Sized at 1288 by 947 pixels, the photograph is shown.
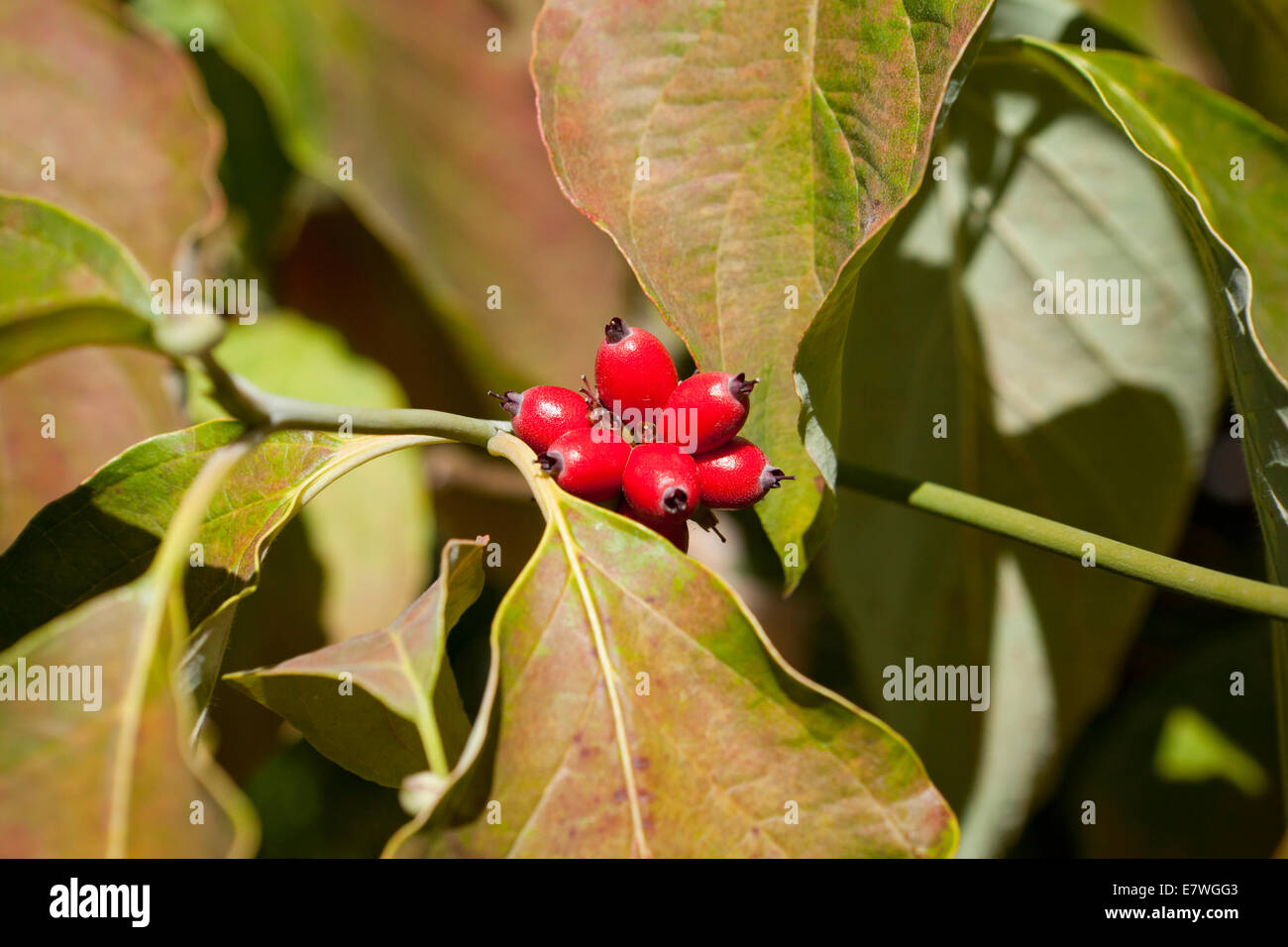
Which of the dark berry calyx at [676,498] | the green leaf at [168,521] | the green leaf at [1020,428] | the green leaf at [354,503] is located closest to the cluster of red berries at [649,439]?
the dark berry calyx at [676,498]

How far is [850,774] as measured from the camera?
1.87 feet

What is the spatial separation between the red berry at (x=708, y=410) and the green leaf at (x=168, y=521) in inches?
6.9

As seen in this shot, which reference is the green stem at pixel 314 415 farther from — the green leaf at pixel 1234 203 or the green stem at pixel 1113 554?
the green leaf at pixel 1234 203

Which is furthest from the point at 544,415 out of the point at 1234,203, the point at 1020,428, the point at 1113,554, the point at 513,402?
the point at 1020,428

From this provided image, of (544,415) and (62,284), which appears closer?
(62,284)

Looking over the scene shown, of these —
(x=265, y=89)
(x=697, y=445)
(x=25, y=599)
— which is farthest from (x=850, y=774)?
(x=265, y=89)

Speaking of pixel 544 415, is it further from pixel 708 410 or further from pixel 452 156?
pixel 452 156

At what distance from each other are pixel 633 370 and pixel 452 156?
687 mm

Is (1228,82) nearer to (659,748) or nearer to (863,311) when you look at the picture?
(863,311)

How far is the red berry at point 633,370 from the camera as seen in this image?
67 centimetres

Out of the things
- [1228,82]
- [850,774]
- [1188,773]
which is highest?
[1228,82]

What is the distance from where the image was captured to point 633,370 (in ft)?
2.20

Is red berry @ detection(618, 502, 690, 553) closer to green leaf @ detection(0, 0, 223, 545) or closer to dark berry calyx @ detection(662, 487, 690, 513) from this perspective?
dark berry calyx @ detection(662, 487, 690, 513)
